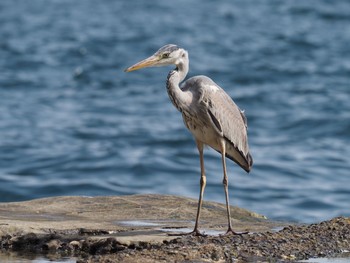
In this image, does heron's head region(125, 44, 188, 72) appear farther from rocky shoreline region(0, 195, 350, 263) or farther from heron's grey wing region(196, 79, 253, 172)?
rocky shoreline region(0, 195, 350, 263)

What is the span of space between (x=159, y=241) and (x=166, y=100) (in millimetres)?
14113

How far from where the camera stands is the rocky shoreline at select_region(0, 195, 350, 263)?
6.12 meters

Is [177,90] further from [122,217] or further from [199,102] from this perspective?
[122,217]

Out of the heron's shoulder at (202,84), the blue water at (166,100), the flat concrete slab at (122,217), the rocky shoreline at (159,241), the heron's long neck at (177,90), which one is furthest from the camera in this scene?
the blue water at (166,100)

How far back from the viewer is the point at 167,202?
841 centimetres

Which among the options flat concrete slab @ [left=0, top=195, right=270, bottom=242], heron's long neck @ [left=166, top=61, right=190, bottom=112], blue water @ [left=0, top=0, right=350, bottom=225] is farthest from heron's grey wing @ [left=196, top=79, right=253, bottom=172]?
blue water @ [left=0, top=0, right=350, bottom=225]

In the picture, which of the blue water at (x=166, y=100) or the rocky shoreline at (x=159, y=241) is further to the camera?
the blue water at (x=166, y=100)

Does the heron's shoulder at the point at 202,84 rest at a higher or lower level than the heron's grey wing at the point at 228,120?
higher

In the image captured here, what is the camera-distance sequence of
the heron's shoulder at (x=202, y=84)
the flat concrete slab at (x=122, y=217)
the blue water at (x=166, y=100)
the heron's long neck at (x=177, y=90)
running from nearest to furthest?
the flat concrete slab at (x=122, y=217), the heron's long neck at (x=177, y=90), the heron's shoulder at (x=202, y=84), the blue water at (x=166, y=100)

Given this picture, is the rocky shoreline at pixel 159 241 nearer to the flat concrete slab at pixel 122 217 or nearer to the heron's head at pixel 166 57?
the flat concrete slab at pixel 122 217

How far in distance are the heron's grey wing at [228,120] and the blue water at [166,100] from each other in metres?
5.02

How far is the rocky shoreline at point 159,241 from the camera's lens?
20.1ft

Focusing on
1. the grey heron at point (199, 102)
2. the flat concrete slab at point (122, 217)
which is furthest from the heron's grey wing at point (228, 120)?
the flat concrete slab at point (122, 217)

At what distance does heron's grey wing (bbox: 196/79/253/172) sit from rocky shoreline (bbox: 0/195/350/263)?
2.05 ft
